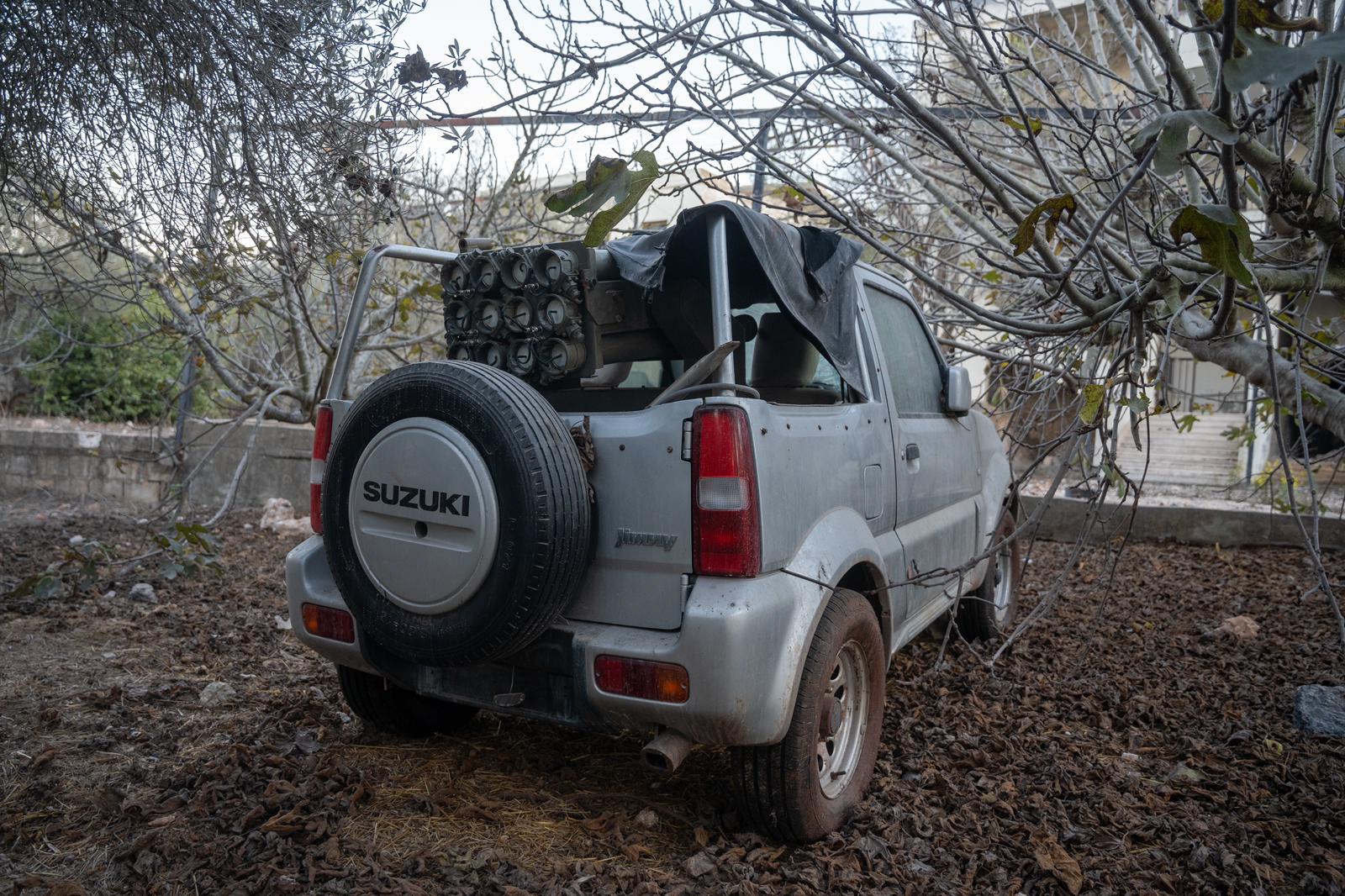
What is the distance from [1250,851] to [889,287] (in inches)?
96.0

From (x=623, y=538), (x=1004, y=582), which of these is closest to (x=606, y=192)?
(x=623, y=538)

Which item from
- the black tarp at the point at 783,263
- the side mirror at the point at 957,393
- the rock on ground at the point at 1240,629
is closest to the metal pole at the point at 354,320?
the black tarp at the point at 783,263

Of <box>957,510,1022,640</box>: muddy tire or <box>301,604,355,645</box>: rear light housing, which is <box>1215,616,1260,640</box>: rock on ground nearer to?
<box>957,510,1022,640</box>: muddy tire

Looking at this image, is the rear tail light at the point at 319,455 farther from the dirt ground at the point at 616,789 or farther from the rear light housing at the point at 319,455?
the dirt ground at the point at 616,789

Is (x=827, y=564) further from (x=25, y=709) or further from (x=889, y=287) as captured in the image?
(x=25, y=709)

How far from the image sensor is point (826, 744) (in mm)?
2939

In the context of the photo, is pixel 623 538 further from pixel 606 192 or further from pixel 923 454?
pixel 923 454

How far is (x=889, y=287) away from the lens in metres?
4.04

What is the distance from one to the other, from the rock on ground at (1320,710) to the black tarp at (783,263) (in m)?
2.29

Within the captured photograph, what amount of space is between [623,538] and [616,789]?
953mm

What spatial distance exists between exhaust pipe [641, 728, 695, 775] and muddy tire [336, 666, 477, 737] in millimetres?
972

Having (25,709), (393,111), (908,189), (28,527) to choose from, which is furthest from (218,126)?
(908,189)

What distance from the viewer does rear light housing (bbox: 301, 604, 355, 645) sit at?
293cm

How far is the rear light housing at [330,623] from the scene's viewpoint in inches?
115
